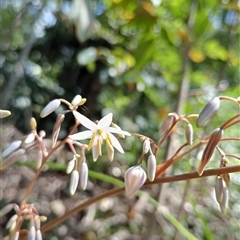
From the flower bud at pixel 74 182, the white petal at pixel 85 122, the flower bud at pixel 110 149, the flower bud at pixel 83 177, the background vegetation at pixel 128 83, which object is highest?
the white petal at pixel 85 122

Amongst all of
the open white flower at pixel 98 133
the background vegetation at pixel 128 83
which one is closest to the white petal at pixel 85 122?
the open white flower at pixel 98 133

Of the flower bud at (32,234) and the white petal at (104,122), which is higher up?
the white petal at (104,122)

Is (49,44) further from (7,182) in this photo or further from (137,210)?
(137,210)

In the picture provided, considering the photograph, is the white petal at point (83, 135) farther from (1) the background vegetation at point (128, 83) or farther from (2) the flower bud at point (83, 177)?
(1) the background vegetation at point (128, 83)

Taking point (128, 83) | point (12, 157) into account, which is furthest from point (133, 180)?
point (128, 83)

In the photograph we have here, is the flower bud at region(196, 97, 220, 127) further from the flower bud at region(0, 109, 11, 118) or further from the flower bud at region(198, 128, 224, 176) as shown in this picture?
the flower bud at region(0, 109, 11, 118)

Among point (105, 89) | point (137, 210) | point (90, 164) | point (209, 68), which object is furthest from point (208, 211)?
point (209, 68)

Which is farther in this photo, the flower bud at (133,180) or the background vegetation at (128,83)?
the background vegetation at (128,83)
